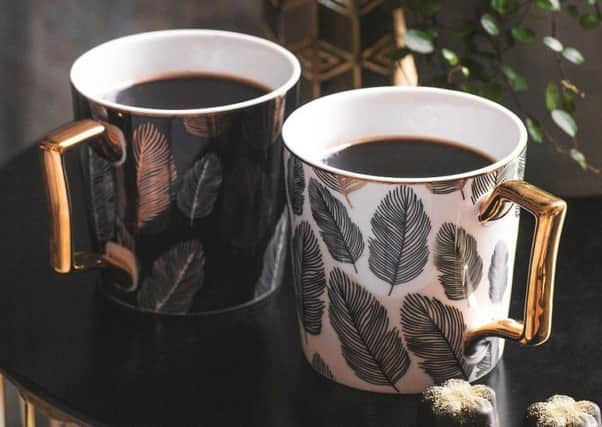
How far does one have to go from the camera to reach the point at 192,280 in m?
0.66

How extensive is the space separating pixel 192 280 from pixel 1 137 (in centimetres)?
31

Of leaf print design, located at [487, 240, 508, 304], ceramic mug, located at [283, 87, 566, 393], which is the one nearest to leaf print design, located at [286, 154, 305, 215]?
ceramic mug, located at [283, 87, 566, 393]

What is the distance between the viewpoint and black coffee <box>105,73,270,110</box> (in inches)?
27.4

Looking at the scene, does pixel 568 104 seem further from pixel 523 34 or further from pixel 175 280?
pixel 175 280

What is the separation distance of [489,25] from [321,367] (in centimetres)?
26

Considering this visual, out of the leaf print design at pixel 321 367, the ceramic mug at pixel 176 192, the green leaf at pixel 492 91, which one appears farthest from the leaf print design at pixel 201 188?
the green leaf at pixel 492 91

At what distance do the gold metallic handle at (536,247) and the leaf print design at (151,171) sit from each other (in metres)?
0.18

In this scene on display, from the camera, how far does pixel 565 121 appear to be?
74 centimetres

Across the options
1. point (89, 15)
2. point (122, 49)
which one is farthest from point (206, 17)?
point (122, 49)

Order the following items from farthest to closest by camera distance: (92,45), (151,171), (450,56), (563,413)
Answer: (92,45)
(450,56)
(151,171)
(563,413)

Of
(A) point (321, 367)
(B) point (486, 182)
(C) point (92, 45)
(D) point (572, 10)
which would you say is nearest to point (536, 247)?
(B) point (486, 182)

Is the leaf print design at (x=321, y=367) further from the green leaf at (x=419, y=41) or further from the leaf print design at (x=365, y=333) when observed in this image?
the green leaf at (x=419, y=41)

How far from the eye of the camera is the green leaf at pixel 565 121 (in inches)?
29.0

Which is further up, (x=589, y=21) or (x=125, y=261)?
(x=589, y=21)
